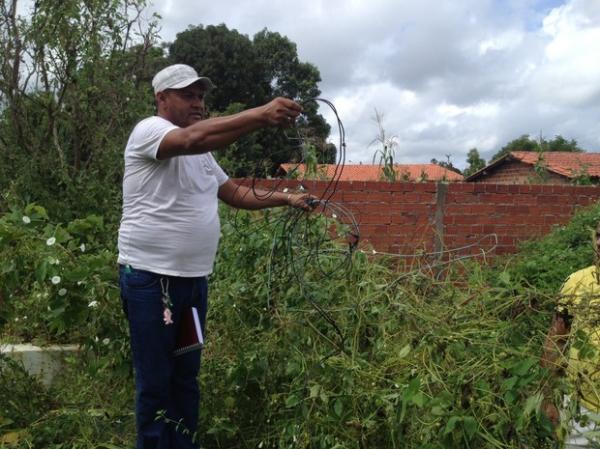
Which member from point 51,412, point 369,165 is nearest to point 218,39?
point 369,165

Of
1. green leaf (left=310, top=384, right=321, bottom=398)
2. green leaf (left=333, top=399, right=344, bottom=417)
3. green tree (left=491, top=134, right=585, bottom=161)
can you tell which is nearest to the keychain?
green leaf (left=310, top=384, right=321, bottom=398)

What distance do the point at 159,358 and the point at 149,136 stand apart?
32.7 inches

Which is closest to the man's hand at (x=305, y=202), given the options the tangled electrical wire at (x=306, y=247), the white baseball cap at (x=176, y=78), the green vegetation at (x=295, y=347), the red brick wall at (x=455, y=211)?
the tangled electrical wire at (x=306, y=247)

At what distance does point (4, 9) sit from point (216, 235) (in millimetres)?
3759

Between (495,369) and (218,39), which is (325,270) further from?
(218,39)

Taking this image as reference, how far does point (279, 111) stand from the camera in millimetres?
2221

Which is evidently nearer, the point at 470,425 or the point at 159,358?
the point at 470,425

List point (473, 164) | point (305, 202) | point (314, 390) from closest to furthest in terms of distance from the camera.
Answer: point (314, 390) → point (305, 202) → point (473, 164)

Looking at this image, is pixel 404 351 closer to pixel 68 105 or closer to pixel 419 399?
pixel 419 399

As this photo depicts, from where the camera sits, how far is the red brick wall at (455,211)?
227 inches

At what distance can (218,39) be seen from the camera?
26.3m

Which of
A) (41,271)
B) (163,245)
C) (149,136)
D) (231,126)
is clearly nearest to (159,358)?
(163,245)

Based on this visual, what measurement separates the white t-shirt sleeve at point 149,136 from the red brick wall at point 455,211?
283 centimetres

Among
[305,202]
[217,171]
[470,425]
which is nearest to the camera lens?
[470,425]
